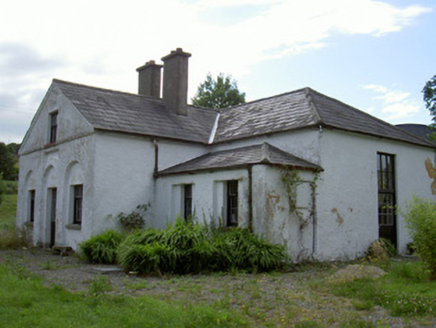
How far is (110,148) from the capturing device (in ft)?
54.1

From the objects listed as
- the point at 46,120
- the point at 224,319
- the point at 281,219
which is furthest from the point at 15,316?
the point at 46,120

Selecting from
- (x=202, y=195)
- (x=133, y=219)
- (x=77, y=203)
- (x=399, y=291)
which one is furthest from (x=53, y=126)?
(x=399, y=291)

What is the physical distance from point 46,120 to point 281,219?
1249cm

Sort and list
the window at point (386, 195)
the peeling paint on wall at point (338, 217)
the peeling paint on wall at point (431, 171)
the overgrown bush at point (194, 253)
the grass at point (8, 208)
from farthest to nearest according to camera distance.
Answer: the grass at point (8, 208)
the peeling paint on wall at point (431, 171)
the window at point (386, 195)
the peeling paint on wall at point (338, 217)
the overgrown bush at point (194, 253)

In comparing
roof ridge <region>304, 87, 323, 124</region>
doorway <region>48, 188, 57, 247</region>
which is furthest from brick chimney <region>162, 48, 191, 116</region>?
doorway <region>48, 188, 57, 247</region>

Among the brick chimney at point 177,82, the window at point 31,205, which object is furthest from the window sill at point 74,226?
the brick chimney at point 177,82

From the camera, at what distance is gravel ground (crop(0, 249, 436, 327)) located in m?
7.22

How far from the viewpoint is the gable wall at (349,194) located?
14750 millimetres

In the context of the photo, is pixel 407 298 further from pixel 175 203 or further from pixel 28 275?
pixel 175 203

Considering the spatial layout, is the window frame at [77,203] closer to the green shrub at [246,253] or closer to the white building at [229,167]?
the white building at [229,167]

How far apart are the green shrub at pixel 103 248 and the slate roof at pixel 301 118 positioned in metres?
6.32

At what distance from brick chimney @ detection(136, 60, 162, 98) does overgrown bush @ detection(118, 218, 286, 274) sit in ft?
37.5

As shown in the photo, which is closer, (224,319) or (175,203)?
(224,319)

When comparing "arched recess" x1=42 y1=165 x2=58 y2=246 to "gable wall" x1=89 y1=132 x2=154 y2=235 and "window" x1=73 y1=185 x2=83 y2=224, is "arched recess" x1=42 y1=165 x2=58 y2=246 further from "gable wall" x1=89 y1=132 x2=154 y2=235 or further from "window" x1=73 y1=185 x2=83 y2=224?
"gable wall" x1=89 y1=132 x2=154 y2=235
